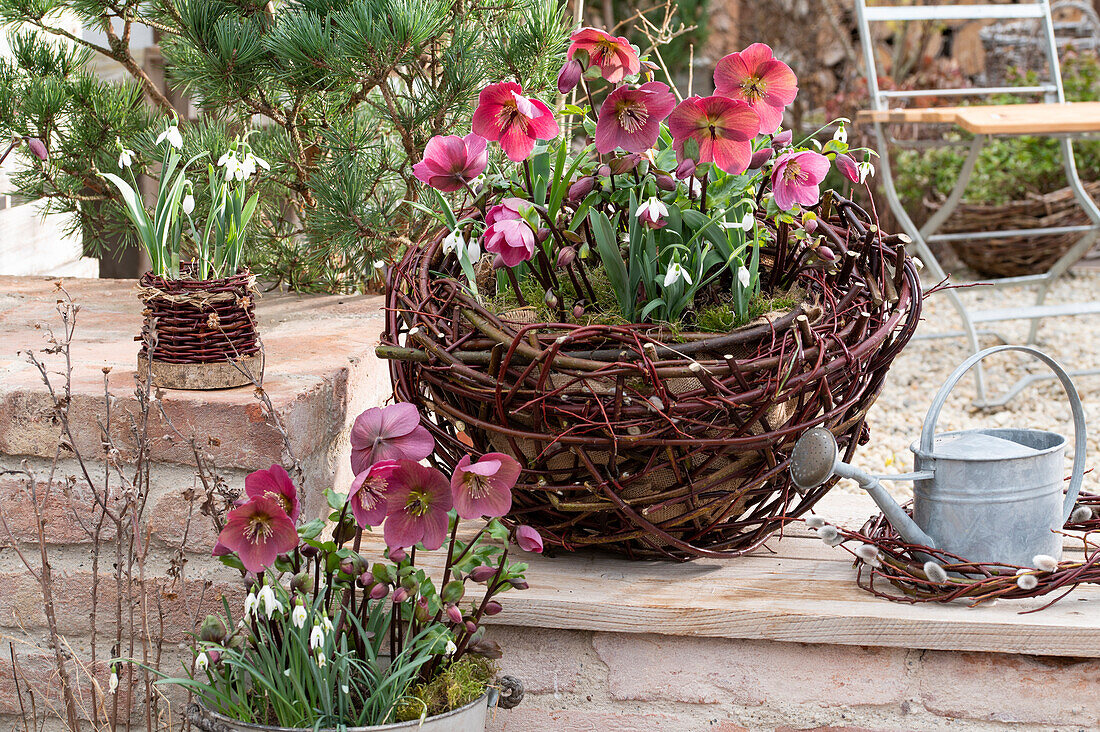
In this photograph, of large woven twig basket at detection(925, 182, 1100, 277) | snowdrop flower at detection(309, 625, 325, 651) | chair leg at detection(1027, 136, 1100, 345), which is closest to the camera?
snowdrop flower at detection(309, 625, 325, 651)

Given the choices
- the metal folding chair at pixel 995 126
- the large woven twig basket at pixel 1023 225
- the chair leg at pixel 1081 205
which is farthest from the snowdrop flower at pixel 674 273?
the large woven twig basket at pixel 1023 225

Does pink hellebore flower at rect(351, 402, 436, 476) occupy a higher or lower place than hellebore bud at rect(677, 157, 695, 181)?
lower

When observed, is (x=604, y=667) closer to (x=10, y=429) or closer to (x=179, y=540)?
(x=179, y=540)

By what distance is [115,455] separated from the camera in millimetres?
1083

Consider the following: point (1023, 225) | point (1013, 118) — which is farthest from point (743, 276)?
point (1023, 225)

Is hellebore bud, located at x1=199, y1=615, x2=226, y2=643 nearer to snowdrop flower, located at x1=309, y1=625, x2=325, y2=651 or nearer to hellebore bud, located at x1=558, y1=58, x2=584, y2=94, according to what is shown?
snowdrop flower, located at x1=309, y1=625, x2=325, y2=651

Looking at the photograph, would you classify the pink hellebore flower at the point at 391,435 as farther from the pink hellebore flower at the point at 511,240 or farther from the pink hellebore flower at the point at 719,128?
the pink hellebore flower at the point at 719,128

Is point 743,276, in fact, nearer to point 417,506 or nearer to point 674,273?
point 674,273

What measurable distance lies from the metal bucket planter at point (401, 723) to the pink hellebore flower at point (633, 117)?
0.57m

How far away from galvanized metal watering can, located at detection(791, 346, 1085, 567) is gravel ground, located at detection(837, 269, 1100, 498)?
117cm

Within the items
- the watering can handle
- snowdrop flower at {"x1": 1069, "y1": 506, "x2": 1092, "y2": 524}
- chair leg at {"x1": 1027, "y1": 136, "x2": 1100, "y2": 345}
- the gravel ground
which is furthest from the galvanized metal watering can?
chair leg at {"x1": 1027, "y1": 136, "x2": 1100, "y2": 345}

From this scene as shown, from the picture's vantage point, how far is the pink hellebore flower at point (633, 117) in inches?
40.3

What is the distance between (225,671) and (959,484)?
795mm

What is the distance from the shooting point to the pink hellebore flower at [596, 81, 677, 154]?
1.02m
